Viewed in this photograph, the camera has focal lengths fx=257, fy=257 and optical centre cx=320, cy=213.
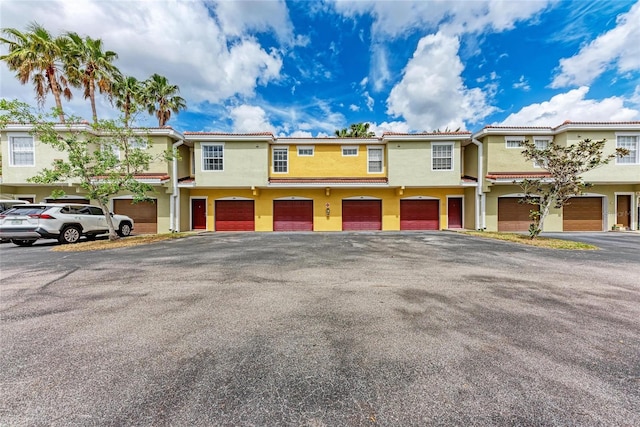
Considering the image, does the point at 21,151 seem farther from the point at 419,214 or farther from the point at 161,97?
the point at 419,214

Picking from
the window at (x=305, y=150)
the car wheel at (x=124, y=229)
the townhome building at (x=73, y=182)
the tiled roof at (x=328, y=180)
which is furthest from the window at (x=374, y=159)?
the car wheel at (x=124, y=229)

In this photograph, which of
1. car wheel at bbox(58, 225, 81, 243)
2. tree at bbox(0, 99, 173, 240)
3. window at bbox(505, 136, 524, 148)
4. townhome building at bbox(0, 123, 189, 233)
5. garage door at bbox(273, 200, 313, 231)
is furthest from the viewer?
garage door at bbox(273, 200, 313, 231)

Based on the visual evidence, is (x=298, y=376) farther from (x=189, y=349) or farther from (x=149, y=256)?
(x=149, y=256)

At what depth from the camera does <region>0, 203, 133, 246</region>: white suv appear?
9.54 m

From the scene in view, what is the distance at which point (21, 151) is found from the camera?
14.9 metres

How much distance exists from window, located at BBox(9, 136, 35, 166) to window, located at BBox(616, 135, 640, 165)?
34076 millimetres

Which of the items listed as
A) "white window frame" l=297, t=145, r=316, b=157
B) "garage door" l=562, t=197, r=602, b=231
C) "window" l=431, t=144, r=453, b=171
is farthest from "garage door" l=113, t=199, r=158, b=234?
"garage door" l=562, t=197, r=602, b=231

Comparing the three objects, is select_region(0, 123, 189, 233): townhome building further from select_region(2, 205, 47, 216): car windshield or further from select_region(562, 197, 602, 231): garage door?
select_region(562, 197, 602, 231): garage door

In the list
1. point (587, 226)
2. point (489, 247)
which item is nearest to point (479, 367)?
point (489, 247)

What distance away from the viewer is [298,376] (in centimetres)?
235

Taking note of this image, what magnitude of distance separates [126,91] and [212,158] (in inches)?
389

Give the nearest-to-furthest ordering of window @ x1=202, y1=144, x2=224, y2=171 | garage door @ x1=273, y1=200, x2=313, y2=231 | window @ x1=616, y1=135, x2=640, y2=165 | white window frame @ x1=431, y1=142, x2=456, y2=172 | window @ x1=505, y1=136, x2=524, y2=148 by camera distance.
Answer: window @ x1=616, y1=135, x2=640, y2=165, window @ x1=505, y1=136, x2=524, y2=148, white window frame @ x1=431, y1=142, x2=456, y2=172, window @ x1=202, y1=144, x2=224, y2=171, garage door @ x1=273, y1=200, x2=313, y2=231

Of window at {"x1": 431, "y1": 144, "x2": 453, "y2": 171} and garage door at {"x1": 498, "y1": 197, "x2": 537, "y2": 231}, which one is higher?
window at {"x1": 431, "y1": 144, "x2": 453, "y2": 171}

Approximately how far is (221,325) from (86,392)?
4.54 ft
